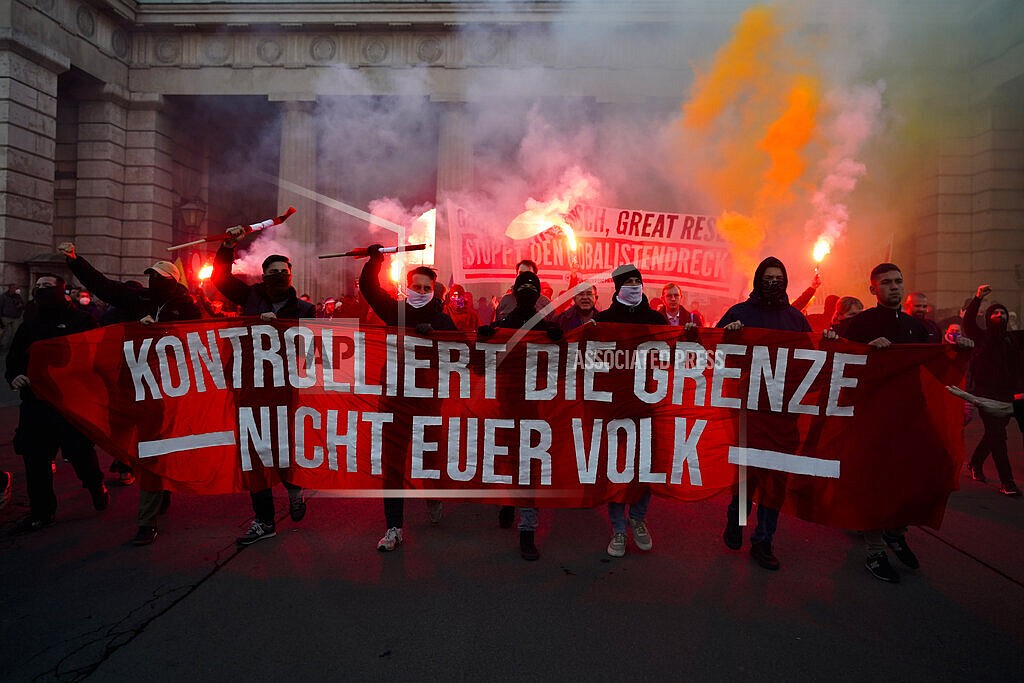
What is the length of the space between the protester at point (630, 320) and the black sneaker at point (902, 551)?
4.35 feet

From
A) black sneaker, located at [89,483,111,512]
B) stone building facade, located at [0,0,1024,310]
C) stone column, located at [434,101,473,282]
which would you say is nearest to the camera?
black sneaker, located at [89,483,111,512]

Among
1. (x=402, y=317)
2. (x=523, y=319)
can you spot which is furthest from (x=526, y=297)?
(x=402, y=317)

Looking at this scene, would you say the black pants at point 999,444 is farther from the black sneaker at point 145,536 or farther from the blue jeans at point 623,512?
the black sneaker at point 145,536

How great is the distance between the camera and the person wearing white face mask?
148 inches

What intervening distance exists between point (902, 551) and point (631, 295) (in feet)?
6.88

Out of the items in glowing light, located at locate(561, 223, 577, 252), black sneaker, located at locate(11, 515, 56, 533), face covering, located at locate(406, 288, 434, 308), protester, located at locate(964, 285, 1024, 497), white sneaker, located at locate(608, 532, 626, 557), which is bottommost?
black sneaker, located at locate(11, 515, 56, 533)

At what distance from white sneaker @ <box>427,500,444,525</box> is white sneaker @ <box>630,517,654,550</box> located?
1.24 meters

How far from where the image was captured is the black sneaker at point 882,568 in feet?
10.5

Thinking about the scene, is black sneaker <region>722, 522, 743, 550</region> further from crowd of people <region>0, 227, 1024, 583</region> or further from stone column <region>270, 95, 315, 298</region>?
stone column <region>270, 95, 315, 298</region>

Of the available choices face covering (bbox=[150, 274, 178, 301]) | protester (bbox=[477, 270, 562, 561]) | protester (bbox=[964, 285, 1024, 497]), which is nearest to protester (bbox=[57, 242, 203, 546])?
face covering (bbox=[150, 274, 178, 301])

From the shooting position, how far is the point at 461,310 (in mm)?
8914

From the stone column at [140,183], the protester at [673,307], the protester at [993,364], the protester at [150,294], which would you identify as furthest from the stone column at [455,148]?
the protester at [993,364]

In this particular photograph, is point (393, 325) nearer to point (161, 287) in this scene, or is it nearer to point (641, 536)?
point (161, 287)

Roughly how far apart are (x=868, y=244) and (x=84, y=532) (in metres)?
15.0
